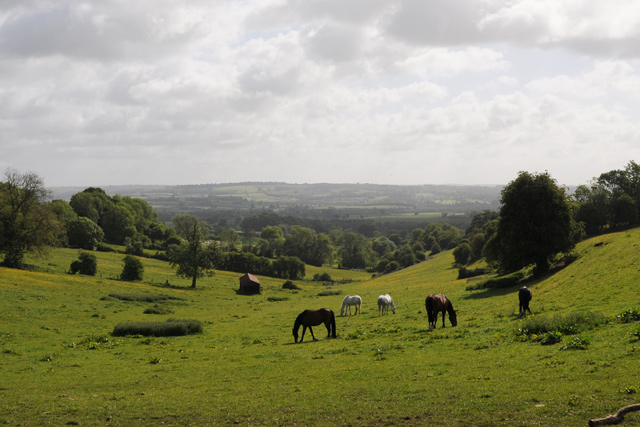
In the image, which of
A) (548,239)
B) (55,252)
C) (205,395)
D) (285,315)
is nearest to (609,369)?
(205,395)

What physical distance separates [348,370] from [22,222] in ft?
197

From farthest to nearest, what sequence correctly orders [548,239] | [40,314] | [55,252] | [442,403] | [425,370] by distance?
[55,252] < [548,239] < [40,314] < [425,370] < [442,403]

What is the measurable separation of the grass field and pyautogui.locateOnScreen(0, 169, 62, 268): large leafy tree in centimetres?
2658

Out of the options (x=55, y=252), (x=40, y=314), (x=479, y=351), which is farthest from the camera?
(x=55, y=252)

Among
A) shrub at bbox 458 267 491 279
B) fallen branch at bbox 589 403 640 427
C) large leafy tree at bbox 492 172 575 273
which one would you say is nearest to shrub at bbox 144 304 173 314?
large leafy tree at bbox 492 172 575 273

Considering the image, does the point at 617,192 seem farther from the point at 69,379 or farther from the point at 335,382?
the point at 69,379

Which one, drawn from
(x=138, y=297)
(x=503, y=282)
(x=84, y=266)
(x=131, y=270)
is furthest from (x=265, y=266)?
(x=503, y=282)

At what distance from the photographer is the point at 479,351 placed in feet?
62.0

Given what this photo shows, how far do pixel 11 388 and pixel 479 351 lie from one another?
18174 mm

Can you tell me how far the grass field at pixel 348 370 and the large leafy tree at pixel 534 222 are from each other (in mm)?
7391

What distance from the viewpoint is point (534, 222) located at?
46906 millimetres

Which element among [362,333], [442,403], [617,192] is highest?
[617,192]

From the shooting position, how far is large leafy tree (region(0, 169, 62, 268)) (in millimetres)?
61469

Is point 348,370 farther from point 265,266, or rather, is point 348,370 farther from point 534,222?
point 265,266
